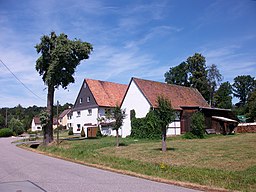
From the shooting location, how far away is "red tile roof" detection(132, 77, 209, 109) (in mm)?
35188

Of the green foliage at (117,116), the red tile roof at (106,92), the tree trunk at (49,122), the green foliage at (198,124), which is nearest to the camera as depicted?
the green foliage at (117,116)

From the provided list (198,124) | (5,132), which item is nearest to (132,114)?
(198,124)

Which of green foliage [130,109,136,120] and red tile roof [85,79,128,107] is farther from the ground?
red tile roof [85,79,128,107]

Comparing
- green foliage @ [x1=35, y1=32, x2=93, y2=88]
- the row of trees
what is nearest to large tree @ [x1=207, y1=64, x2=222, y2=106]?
the row of trees

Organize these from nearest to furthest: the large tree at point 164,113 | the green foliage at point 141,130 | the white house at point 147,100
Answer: the large tree at point 164,113 → the green foliage at point 141,130 → the white house at point 147,100

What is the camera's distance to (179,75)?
214 feet

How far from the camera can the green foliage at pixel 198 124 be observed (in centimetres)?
3018

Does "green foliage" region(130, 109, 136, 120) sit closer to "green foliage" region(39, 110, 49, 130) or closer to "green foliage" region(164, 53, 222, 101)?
"green foliage" region(39, 110, 49, 130)

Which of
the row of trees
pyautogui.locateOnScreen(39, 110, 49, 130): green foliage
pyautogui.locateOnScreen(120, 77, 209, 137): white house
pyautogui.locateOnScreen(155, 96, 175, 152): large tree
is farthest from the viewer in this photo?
the row of trees

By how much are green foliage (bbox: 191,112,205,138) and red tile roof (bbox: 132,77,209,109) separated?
488 cm

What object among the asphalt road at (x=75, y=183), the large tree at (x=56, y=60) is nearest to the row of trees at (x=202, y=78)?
the large tree at (x=56, y=60)

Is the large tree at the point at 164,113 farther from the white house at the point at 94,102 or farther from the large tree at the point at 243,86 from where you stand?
the large tree at the point at 243,86

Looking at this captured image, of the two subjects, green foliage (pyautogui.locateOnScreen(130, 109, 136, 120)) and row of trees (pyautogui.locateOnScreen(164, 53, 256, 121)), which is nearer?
green foliage (pyautogui.locateOnScreen(130, 109, 136, 120))

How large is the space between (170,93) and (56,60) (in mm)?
16893
